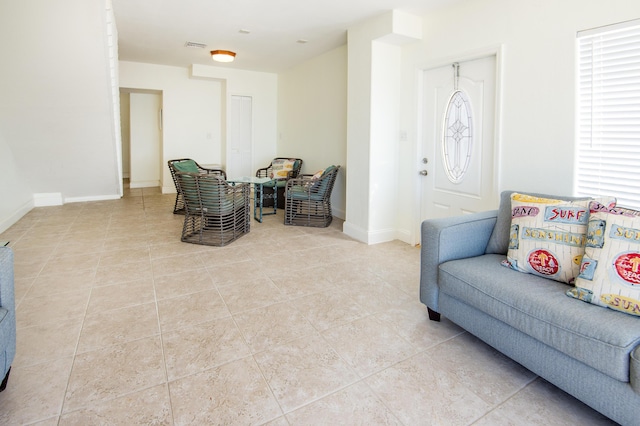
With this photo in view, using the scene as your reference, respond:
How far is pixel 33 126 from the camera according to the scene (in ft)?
15.9

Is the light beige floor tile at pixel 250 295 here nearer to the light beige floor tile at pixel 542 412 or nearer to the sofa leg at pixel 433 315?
the sofa leg at pixel 433 315

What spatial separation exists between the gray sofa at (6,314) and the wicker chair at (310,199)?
12.1 feet

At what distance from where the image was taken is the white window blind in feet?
7.85

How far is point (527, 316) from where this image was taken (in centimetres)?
176

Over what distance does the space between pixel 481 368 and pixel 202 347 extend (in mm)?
1607

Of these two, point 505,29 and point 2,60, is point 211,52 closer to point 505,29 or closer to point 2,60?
point 2,60

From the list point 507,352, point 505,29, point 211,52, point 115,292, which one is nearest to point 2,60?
point 211,52

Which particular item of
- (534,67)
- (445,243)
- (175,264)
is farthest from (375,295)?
(534,67)

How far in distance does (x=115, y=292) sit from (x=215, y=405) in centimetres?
174

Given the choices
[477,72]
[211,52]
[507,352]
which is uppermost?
[211,52]

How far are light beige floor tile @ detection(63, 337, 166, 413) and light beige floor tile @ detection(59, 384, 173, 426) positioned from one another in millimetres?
49

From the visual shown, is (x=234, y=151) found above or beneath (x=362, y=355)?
above

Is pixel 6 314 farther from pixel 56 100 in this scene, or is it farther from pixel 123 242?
pixel 56 100

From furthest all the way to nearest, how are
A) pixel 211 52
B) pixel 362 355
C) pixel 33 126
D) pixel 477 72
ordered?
1. pixel 211 52
2. pixel 33 126
3. pixel 477 72
4. pixel 362 355
